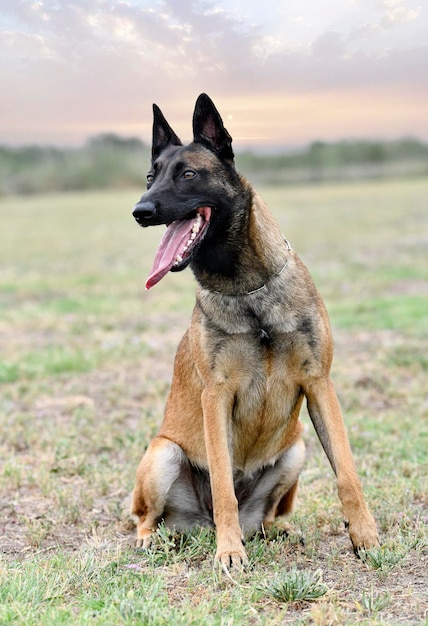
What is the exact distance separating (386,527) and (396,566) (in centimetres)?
57

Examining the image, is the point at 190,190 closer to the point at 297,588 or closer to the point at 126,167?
the point at 297,588

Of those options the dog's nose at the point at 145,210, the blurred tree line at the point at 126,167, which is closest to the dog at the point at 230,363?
the dog's nose at the point at 145,210

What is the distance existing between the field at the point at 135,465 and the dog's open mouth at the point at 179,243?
1331 millimetres

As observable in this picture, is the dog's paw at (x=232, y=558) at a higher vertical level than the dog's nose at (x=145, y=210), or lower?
lower

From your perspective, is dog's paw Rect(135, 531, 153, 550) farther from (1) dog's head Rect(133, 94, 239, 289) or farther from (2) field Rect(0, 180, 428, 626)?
(1) dog's head Rect(133, 94, 239, 289)

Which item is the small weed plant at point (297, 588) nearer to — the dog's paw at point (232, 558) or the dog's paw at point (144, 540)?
the dog's paw at point (232, 558)

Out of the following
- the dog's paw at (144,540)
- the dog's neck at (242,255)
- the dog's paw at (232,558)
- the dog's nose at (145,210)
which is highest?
the dog's nose at (145,210)

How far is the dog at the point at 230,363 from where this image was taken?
12.5ft

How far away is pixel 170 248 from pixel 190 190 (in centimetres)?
30

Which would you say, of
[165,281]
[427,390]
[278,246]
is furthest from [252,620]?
[165,281]

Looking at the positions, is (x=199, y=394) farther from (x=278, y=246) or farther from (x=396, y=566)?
(x=396, y=566)

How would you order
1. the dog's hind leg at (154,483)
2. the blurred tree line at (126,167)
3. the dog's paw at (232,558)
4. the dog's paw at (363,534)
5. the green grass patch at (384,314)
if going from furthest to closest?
the blurred tree line at (126,167) < the green grass patch at (384,314) < the dog's hind leg at (154,483) < the dog's paw at (363,534) < the dog's paw at (232,558)

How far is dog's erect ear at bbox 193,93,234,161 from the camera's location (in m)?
3.97

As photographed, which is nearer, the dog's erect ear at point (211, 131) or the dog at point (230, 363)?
the dog at point (230, 363)
